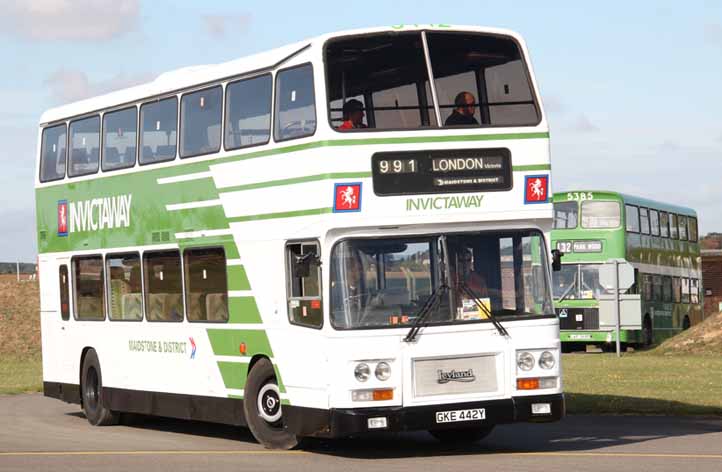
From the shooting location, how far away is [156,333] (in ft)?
66.4

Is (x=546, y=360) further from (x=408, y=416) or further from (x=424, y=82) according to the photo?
(x=424, y=82)

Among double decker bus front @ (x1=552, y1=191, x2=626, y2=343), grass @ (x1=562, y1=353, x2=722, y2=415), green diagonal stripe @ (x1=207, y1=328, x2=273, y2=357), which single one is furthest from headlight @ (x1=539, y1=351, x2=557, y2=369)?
double decker bus front @ (x1=552, y1=191, x2=626, y2=343)

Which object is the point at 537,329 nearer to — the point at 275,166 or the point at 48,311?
the point at 275,166

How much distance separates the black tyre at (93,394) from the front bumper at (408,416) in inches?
238

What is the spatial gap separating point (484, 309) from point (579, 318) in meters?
31.3

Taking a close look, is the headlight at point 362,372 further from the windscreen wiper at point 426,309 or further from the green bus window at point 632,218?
the green bus window at point 632,218

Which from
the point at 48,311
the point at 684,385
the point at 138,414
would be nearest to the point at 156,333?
the point at 138,414

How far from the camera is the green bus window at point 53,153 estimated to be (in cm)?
2305

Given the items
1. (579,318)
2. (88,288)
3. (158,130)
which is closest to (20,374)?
(579,318)

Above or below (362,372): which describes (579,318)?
below

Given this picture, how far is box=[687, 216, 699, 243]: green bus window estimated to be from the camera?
54.2 m

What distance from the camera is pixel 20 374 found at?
1545 inches

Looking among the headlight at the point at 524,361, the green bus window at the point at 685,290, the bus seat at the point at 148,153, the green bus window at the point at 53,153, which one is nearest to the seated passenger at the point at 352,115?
the headlight at the point at 524,361

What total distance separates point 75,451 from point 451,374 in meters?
4.35
